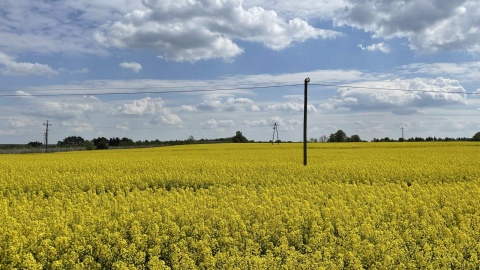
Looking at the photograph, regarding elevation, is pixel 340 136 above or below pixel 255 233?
above

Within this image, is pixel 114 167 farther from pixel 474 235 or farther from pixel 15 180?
pixel 474 235

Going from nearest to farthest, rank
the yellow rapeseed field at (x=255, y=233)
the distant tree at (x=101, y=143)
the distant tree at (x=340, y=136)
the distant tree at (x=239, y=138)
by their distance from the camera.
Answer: the yellow rapeseed field at (x=255, y=233), the distant tree at (x=101, y=143), the distant tree at (x=239, y=138), the distant tree at (x=340, y=136)

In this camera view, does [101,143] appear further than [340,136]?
No

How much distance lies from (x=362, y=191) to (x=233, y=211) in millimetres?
5763

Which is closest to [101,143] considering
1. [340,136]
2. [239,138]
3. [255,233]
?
[239,138]

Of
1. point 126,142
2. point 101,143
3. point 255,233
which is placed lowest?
point 255,233

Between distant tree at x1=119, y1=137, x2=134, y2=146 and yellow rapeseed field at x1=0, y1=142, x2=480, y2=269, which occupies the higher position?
distant tree at x1=119, y1=137, x2=134, y2=146

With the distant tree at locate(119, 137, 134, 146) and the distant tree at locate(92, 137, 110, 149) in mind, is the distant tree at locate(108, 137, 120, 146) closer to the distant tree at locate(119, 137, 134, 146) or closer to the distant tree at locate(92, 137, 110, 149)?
the distant tree at locate(119, 137, 134, 146)

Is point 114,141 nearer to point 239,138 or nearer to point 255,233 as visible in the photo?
point 239,138

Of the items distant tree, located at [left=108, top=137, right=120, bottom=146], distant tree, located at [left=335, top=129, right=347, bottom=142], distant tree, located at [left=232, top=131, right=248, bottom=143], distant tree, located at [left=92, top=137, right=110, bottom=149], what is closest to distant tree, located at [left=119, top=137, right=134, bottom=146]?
distant tree, located at [left=108, top=137, right=120, bottom=146]

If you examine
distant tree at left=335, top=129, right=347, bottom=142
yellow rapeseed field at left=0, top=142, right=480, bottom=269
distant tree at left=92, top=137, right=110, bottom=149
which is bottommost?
yellow rapeseed field at left=0, top=142, right=480, bottom=269

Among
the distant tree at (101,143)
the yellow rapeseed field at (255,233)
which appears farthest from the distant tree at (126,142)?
the yellow rapeseed field at (255,233)

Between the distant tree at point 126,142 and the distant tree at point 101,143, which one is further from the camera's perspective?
the distant tree at point 126,142

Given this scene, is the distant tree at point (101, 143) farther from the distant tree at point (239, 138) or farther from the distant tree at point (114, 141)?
the distant tree at point (239, 138)
